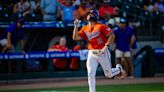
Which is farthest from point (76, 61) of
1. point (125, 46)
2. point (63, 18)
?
point (125, 46)

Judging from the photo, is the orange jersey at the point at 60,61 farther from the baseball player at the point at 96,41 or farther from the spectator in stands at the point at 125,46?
the baseball player at the point at 96,41

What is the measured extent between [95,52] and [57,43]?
7.35 m

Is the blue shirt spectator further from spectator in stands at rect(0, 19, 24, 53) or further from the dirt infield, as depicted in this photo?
spectator in stands at rect(0, 19, 24, 53)

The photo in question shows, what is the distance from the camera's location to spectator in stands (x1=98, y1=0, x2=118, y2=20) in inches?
711

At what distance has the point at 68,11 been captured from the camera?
17.3m

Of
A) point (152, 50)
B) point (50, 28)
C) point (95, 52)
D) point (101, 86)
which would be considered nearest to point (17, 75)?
point (50, 28)

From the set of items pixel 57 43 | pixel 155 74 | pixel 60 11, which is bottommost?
pixel 155 74

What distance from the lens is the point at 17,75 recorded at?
53.7 feet

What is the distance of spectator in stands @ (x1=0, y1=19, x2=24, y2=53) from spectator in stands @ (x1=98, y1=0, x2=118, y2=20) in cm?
348

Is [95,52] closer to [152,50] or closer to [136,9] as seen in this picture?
[152,50]

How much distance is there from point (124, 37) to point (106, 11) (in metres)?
2.02

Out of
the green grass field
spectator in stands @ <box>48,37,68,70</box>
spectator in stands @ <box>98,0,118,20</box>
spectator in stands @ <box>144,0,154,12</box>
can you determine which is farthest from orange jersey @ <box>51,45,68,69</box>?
spectator in stands @ <box>144,0,154,12</box>

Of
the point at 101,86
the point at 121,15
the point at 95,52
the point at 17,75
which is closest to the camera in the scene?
the point at 95,52

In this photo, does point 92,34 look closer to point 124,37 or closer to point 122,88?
point 122,88
